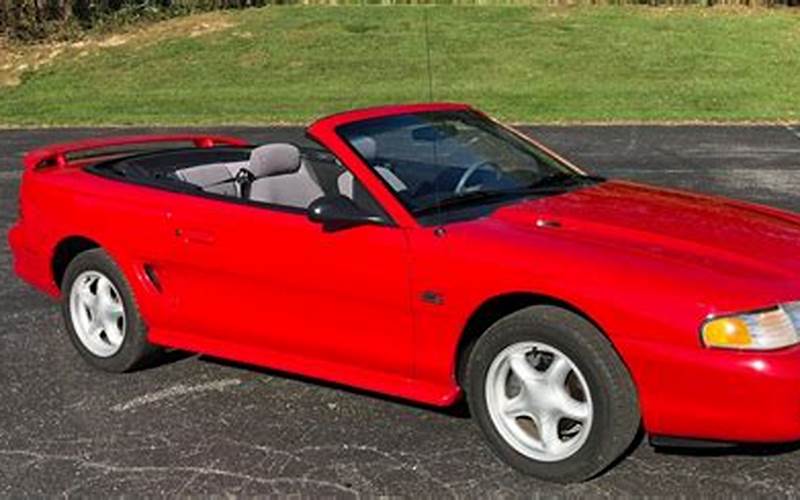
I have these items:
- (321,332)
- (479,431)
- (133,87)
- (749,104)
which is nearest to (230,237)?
(321,332)

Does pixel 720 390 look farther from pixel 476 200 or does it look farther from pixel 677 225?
pixel 476 200

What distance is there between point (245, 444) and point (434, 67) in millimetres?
21458

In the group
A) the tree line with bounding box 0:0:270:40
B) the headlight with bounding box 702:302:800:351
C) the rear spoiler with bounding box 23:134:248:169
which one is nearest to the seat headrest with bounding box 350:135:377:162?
the headlight with bounding box 702:302:800:351

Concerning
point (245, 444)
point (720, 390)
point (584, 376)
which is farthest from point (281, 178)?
point (720, 390)

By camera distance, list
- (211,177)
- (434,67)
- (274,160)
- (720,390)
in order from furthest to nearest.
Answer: (434,67) → (211,177) → (274,160) → (720,390)

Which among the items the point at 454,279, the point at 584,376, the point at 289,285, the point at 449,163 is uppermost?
the point at 449,163

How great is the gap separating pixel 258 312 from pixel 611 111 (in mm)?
15441

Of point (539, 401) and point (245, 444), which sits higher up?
→ point (539, 401)

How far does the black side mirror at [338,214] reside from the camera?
417cm

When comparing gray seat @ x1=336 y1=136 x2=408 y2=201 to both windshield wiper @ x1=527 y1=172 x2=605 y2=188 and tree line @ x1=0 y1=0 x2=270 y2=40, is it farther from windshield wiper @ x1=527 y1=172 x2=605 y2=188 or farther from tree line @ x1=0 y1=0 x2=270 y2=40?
tree line @ x1=0 y1=0 x2=270 y2=40

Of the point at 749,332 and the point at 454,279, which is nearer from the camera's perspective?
the point at 749,332

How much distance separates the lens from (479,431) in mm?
4281

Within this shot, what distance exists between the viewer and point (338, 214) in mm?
4172

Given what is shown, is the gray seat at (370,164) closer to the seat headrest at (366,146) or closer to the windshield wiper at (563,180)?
the seat headrest at (366,146)
